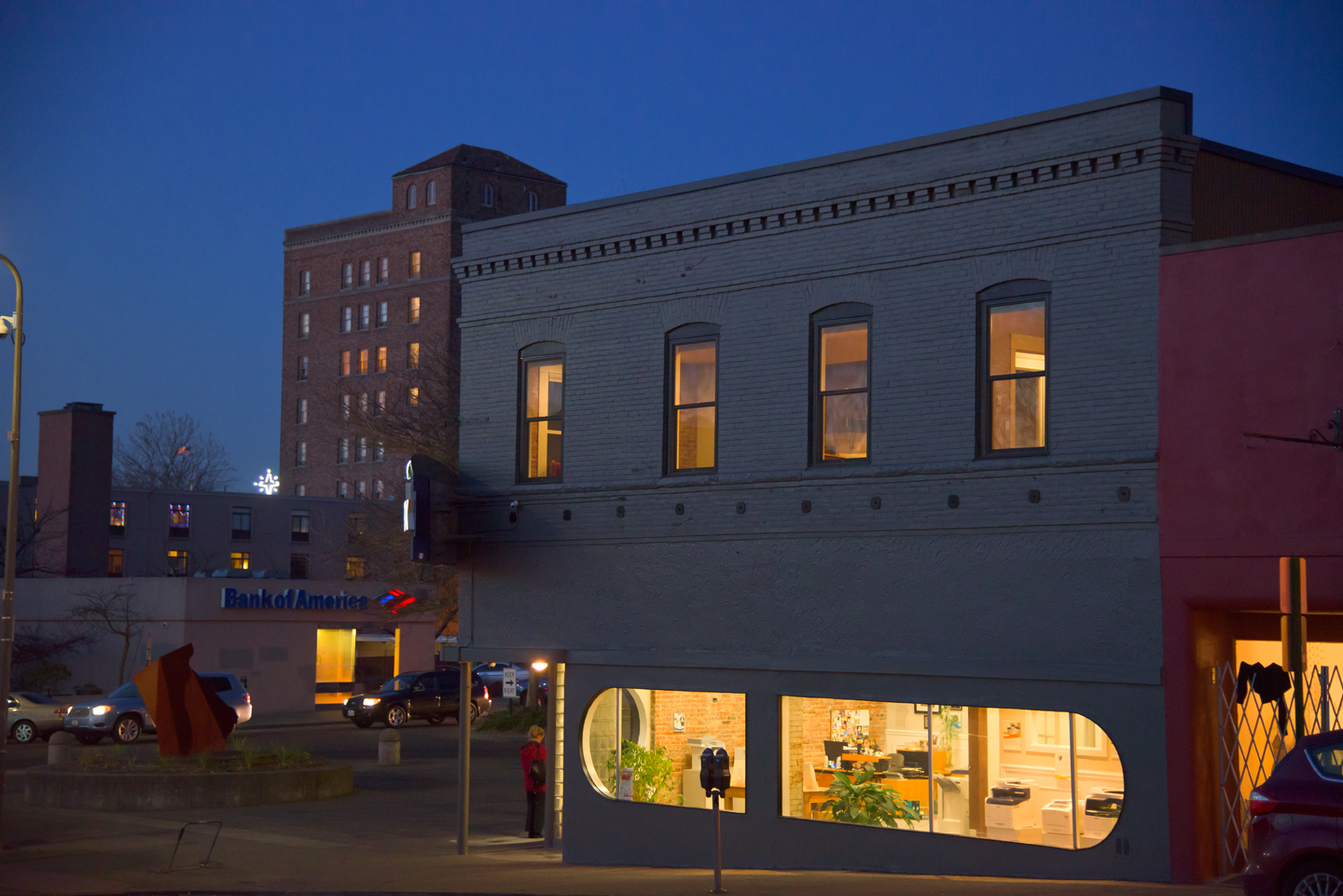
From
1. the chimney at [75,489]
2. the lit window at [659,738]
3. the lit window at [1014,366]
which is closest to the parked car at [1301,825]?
the lit window at [1014,366]

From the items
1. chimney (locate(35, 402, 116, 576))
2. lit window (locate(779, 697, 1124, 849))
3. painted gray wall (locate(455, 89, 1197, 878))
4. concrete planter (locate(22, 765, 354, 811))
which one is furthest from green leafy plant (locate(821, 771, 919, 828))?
chimney (locate(35, 402, 116, 576))

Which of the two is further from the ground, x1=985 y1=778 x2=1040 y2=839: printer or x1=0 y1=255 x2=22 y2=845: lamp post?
x1=0 y1=255 x2=22 y2=845: lamp post

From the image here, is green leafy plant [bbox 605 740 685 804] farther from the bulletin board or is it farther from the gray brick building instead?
the bulletin board

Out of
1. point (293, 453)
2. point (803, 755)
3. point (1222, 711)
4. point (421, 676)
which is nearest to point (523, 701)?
point (421, 676)

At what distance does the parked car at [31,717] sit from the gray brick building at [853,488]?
2394cm

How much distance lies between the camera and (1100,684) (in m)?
13.9

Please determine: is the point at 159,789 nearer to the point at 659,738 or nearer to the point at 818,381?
the point at 659,738

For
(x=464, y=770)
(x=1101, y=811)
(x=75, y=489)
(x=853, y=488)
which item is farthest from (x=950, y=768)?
(x=75, y=489)

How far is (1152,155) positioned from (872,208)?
10.7ft

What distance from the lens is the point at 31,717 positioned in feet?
126

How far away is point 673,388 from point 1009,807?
6.47 metres

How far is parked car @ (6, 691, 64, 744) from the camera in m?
38.2

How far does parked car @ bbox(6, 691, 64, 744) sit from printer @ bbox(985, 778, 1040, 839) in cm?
3075

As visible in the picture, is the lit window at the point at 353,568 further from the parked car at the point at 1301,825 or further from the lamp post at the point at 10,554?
the parked car at the point at 1301,825
